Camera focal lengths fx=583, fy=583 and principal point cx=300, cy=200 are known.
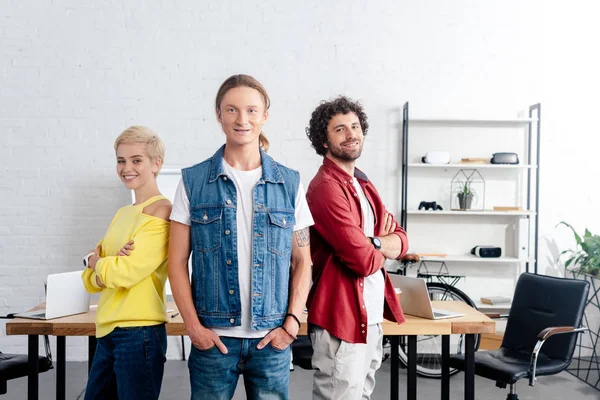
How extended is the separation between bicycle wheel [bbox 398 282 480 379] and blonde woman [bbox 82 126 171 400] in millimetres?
2763

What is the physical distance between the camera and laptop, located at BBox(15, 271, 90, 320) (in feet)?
8.59

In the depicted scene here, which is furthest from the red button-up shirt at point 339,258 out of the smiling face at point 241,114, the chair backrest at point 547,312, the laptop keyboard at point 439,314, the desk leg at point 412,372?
the chair backrest at point 547,312

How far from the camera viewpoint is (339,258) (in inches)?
85.7

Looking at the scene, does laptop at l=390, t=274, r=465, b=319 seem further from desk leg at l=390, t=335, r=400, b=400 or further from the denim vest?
the denim vest

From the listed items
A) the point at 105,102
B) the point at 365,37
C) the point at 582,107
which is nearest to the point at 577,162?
the point at 582,107

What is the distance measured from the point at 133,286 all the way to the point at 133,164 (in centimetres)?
42

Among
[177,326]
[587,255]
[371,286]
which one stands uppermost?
[371,286]

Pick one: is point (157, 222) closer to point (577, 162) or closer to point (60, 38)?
point (60, 38)

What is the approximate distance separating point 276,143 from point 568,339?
2660 millimetres

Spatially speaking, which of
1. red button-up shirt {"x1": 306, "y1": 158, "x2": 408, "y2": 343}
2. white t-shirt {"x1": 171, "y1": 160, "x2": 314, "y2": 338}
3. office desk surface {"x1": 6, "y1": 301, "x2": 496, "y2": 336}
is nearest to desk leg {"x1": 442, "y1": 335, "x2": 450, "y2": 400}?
office desk surface {"x1": 6, "y1": 301, "x2": 496, "y2": 336}

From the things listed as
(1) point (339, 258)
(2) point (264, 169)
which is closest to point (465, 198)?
(1) point (339, 258)

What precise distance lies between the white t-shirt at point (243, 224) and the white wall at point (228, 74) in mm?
3065

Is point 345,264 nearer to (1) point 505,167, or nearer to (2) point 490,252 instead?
(2) point 490,252

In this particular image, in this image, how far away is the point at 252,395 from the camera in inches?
69.6
